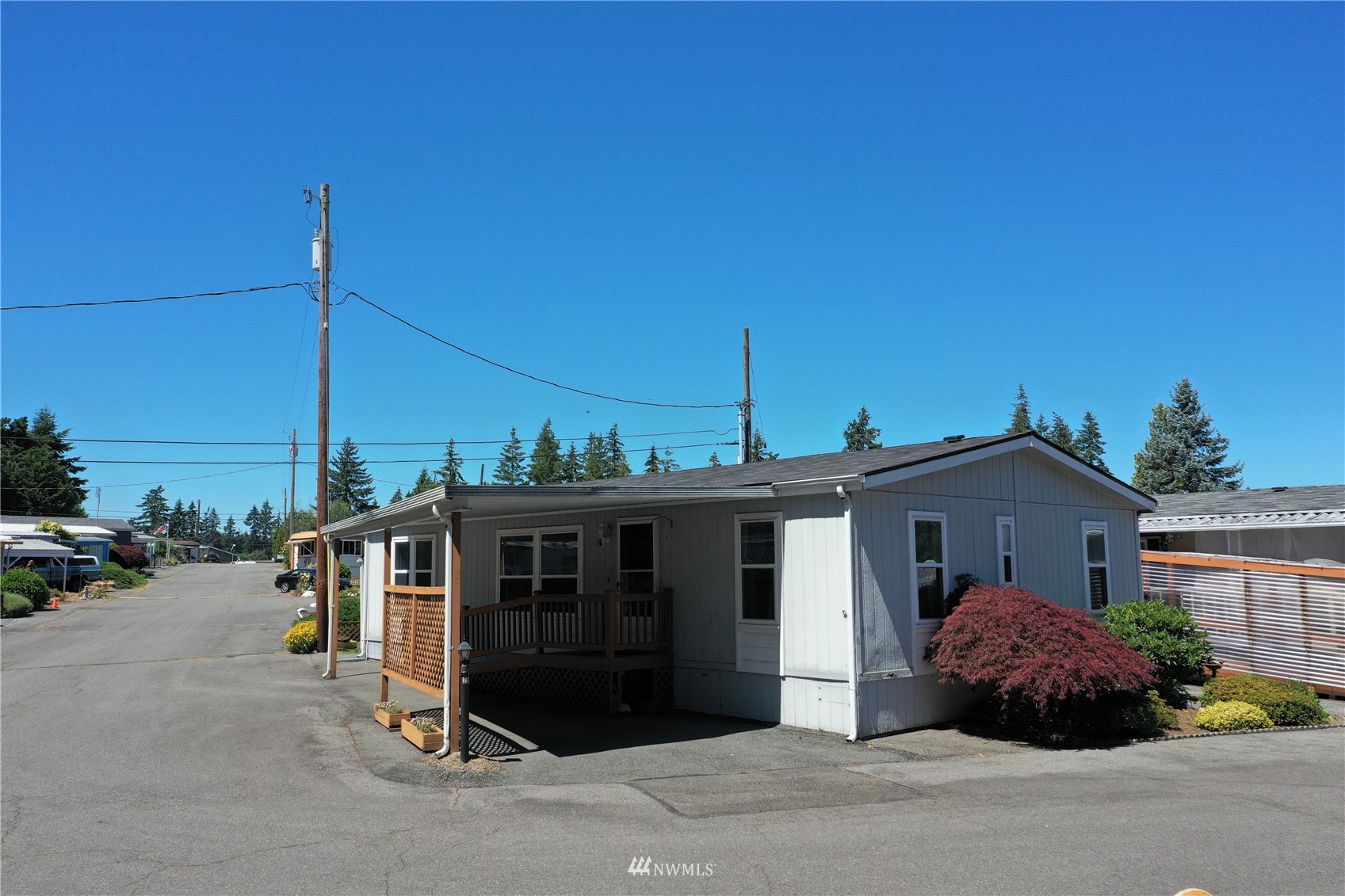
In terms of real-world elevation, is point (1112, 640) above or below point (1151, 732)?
above

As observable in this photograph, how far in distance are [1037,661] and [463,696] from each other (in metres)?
6.21

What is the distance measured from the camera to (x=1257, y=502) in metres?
18.5

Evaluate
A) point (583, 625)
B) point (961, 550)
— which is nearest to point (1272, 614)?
point (961, 550)

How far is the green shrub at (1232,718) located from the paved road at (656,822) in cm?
34

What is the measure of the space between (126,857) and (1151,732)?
426 inches

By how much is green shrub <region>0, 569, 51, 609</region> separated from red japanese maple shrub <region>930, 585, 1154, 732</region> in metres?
30.0

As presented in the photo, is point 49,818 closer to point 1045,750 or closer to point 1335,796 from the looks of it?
point 1045,750

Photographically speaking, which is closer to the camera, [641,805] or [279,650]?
[641,805]

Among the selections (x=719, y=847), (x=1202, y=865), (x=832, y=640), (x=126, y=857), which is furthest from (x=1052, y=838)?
(x=126, y=857)

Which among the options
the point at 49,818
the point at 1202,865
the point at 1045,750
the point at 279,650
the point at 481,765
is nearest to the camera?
the point at 1202,865

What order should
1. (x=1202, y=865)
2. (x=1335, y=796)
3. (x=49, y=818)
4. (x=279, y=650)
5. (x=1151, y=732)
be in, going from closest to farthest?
(x=1202, y=865), (x=49, y=818), (x=1335, y=796), (x=1151, y=732), (x=279, y=650)

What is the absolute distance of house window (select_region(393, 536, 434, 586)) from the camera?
16844mm

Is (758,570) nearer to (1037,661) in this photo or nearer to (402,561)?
(1037,661)

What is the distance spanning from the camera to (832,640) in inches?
412
